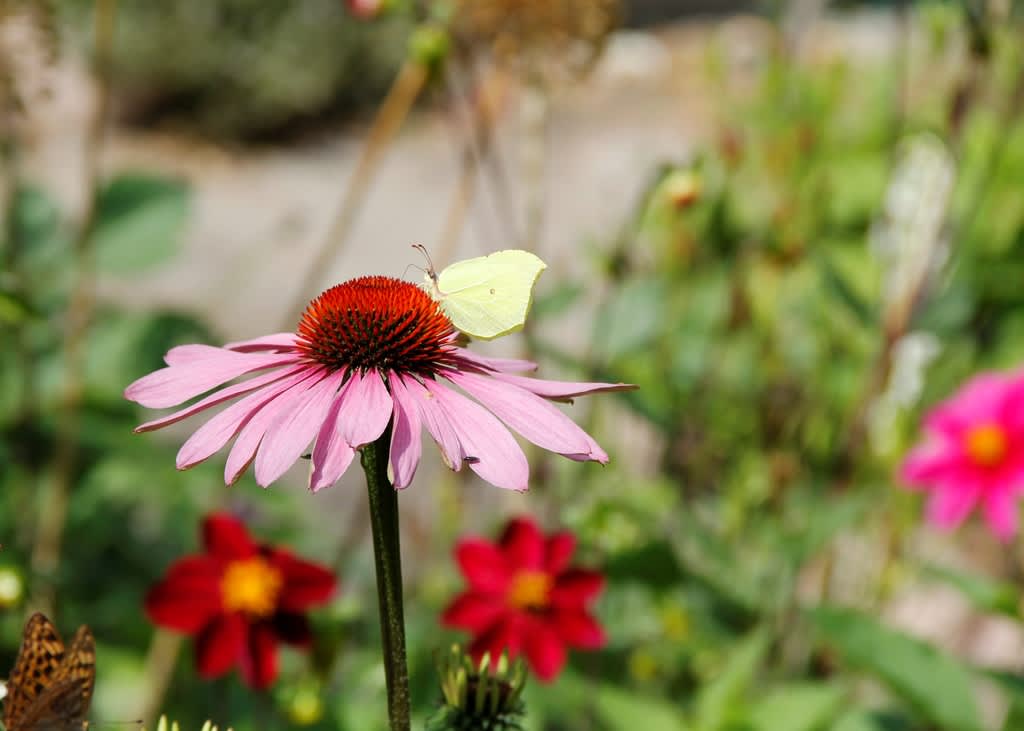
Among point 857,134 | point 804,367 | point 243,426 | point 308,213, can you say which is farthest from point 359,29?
point 243,426

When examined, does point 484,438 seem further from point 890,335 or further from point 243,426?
point 890,335

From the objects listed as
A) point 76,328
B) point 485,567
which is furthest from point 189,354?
point 76,328

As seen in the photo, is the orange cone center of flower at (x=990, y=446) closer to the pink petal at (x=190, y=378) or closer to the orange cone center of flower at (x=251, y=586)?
the orange cone center of flower at (x=251, y=586)

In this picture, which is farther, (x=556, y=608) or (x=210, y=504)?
(x=210, y=504)

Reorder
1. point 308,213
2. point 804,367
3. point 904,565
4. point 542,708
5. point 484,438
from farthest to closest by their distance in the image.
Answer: point 308,213 < point 804,367 < point 904,565 < point 542,708 < point 484,438

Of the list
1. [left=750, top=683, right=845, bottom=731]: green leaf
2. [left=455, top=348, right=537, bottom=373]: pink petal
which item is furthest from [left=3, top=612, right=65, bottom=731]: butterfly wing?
[left=750, top=683, right=845, bottom=731]: green leaf

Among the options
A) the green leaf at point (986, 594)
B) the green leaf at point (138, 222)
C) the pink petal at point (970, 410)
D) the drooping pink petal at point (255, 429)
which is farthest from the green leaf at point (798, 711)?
the green leaf at point (138, 222)
